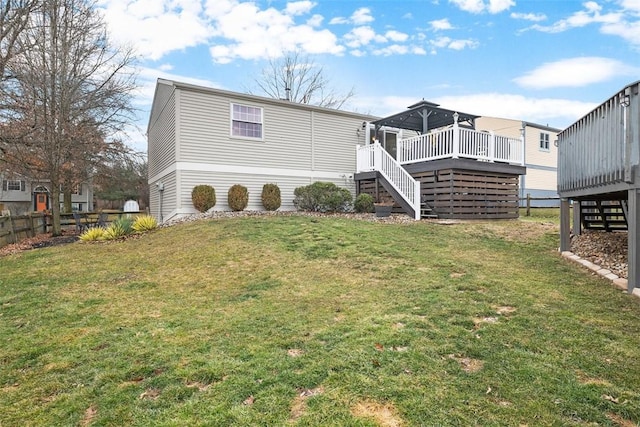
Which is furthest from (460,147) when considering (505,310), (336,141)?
(505,310)

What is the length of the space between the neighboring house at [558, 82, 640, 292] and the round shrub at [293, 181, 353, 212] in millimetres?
6696

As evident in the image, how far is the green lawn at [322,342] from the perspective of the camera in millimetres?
2395

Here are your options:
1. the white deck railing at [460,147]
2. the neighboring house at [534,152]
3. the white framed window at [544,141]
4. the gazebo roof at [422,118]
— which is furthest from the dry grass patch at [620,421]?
the white framed window at [544,141]

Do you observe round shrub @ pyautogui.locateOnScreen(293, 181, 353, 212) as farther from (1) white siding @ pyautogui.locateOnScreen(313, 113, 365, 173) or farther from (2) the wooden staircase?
(2) the wooden staircase

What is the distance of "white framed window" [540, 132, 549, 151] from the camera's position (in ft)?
73.3

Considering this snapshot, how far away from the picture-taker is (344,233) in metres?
8.27

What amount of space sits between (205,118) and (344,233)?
22.9 feet

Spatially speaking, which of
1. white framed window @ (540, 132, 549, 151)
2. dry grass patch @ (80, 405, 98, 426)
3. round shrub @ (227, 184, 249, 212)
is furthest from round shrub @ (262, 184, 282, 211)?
white framed window @ (540, 132, 549, 151)

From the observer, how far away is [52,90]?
41.6 ft

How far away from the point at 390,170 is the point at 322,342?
999 cm

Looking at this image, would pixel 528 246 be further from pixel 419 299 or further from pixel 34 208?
pixel 34 208

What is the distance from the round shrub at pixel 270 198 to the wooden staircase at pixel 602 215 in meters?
8.56

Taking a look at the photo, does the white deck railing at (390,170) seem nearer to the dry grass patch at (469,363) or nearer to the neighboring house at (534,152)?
the dry grass patch at (469,363)

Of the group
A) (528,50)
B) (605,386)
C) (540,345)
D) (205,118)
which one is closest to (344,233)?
(540,345)
